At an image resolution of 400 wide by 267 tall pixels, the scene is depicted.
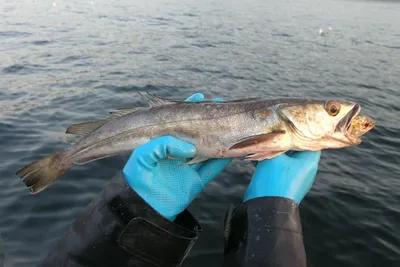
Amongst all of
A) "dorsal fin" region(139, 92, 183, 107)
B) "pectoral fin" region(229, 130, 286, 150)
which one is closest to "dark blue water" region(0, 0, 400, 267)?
"pectoral fin" region(229, 130, 286, 150)

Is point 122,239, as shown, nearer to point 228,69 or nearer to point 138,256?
point 138,256

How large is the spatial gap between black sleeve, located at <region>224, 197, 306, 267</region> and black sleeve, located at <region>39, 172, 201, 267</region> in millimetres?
521

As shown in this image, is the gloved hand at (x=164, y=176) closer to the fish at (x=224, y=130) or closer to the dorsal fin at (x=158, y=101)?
the fish at (x=224, y=130)

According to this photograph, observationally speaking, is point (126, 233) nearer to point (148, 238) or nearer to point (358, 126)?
point (148, 238)

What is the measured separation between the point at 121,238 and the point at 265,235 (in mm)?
1454

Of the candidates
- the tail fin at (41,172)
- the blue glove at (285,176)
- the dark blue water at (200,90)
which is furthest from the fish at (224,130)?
the dark blue water at (200,90)

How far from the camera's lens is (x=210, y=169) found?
4586mm

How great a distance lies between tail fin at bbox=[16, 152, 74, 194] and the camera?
4602 millimetres

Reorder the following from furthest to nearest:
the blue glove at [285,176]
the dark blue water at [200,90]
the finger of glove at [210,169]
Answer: the dark blue water at [200,90]
the finger of glove at [210,169]
the blue glove at [285,176]

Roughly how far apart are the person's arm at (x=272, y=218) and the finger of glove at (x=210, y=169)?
→ 1.88 ft

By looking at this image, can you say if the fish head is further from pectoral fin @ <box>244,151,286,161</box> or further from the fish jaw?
pectoral fin @ <box>244,151,286,161</box>

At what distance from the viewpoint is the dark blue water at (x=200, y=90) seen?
566cm

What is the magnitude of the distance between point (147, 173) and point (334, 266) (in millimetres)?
3383

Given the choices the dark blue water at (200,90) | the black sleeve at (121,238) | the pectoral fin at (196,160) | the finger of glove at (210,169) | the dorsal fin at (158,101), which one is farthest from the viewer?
the dark blue water at (200,90)
